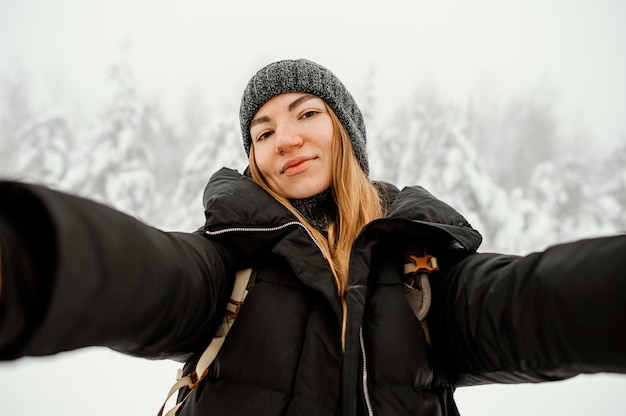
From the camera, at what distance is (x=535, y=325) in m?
0.95

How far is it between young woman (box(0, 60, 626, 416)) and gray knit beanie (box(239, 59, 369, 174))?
11.5 inches

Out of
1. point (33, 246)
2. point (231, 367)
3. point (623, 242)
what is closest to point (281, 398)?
point (231, 367)

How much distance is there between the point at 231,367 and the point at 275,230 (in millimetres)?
491

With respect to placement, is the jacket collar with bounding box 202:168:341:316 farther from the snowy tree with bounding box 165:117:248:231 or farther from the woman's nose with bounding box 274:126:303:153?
the snowy tree with bounding box 165:117:248:231

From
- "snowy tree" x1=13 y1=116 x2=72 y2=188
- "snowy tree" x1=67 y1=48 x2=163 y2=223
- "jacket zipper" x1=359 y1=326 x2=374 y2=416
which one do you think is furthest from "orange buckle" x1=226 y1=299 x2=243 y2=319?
"snowy tree" x1=13 y1=116 x2=72 y2=188

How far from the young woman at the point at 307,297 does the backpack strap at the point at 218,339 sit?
0.09 ft

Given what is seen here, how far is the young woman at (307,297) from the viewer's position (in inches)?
25.9

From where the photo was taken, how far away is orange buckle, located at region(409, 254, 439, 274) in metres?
1.34

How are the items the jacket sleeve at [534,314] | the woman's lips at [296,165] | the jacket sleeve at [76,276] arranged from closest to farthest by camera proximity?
the jacket sleeve at [76,276] < the jacket sleeve at [534,314] < the woman's lips at [296,165]

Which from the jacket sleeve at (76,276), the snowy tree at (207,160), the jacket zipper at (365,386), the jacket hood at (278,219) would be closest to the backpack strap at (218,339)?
the jacket hood at (278,219)

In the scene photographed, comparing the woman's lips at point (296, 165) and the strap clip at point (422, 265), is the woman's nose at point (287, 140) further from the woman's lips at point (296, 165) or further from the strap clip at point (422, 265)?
the strap clip at point (422, 265)

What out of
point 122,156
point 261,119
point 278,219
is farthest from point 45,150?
point 278,219

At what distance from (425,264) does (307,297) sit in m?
0.44

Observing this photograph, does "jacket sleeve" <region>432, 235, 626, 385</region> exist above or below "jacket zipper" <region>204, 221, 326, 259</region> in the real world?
below
